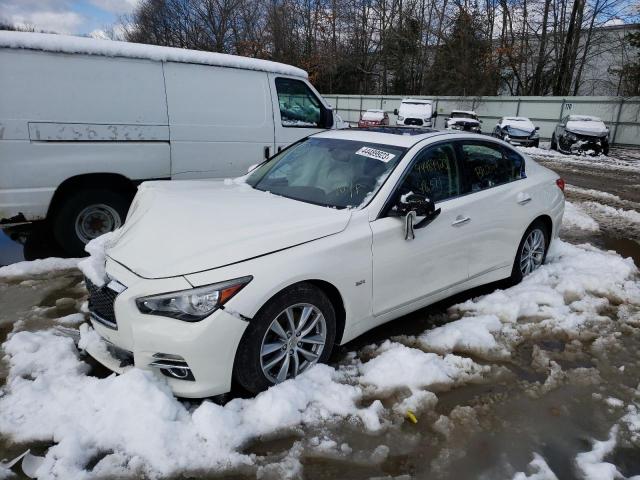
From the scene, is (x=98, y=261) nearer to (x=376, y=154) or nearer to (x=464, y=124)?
(x=376, y=154)

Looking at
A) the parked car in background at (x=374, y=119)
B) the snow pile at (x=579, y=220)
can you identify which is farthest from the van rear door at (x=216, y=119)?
the parked car in background at (x=374, y=119)

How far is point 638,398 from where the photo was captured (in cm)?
330

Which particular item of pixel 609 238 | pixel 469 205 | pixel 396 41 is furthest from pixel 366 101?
pixel 469 205

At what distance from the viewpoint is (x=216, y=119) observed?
6098 millimetres

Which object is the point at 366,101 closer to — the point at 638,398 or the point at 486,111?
the point at 486,111

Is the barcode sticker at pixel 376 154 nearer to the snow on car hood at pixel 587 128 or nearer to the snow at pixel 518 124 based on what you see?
the snow on car hood at pixel 587 128

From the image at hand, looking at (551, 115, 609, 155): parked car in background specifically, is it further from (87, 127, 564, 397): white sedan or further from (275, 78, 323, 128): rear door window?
(87, 127, 564, 397): white sedan

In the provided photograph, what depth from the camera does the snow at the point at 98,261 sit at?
308cm

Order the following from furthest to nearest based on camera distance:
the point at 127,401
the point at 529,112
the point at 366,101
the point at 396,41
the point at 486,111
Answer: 1. the point at 396,41
2. the point at 366,101
3. the point at 486,111
4. the point at 529,112
5. the point at 127,401

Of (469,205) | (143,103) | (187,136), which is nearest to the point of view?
(469,205)

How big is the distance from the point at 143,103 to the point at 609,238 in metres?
6.42

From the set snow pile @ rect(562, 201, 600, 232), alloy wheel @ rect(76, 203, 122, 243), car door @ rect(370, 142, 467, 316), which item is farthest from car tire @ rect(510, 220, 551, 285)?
alloy wheel @ rect(76, 203, 122, 243)

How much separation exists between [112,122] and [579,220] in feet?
22.9

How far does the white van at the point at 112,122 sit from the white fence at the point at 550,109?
73.5 ft
